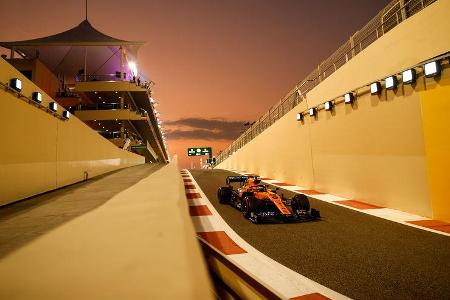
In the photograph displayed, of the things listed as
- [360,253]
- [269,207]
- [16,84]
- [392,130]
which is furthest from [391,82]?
[16,84]

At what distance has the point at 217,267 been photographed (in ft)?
9.59

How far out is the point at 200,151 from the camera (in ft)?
217

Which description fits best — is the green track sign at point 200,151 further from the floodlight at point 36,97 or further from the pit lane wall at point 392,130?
the floodlight at point 36,97

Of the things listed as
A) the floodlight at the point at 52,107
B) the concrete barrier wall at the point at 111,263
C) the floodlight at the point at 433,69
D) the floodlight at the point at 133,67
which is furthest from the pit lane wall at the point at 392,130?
the floodlight at the point at 133,67

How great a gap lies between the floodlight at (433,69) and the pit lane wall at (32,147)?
7.56 metres

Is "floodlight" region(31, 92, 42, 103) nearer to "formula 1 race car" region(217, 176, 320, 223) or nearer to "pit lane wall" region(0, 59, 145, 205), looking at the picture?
"pit lane wall" region(0, 59, 145, 205)

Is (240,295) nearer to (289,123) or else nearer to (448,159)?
(448,159)

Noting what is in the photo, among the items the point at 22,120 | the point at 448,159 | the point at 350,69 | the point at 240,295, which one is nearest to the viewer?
the point at 240,295

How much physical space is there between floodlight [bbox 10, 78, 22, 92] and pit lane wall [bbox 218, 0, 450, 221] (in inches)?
303

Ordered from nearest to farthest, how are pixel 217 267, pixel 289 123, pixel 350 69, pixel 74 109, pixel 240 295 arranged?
1. pixel 240 295
2. pixel 217 267
3. pixel 350 69
4. pixel 289 123
5. pixel 74 109

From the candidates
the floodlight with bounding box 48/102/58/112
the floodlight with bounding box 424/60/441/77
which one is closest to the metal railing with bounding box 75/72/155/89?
the floodlight with bounding box 48/102/58/112

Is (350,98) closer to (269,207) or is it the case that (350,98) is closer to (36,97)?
(269,207)

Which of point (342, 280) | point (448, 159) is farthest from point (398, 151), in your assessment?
point (342, 280)

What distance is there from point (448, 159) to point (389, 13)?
158 inches
